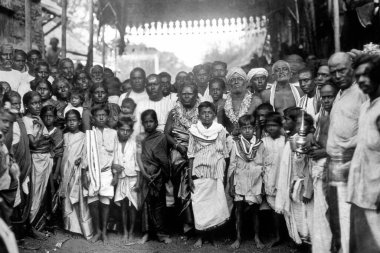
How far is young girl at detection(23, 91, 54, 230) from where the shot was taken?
18.6 feet

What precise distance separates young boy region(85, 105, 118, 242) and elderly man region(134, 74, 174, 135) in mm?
515

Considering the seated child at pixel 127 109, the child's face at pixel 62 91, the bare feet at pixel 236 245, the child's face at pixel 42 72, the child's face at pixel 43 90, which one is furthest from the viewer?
the child's face at pixel 42 72

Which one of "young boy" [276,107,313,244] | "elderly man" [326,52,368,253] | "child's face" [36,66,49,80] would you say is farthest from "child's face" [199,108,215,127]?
"child's face" [36,66,49,80]

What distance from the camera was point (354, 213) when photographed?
146 inches

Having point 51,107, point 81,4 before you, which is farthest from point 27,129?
point 81,4

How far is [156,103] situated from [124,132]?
0.70m

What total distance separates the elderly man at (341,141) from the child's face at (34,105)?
143 inches

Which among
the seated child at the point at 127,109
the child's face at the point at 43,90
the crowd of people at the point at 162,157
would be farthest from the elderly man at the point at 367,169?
the child's face at the point at 43,90

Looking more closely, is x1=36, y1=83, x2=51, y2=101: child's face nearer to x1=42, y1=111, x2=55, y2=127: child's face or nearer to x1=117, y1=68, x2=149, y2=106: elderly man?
x1=42, y1=111, x2=55, y2=127: child's face

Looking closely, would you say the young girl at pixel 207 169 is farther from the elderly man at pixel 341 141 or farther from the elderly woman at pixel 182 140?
the elderly man at pixel 341 141

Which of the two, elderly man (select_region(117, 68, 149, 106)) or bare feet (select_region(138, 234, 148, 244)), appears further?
elderly man (select_region(117, 68, 149, 106))

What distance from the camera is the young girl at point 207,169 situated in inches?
221

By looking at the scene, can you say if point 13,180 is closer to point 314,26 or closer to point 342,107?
point 342,107

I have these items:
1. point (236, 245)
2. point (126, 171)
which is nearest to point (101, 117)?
point (126, 171)
